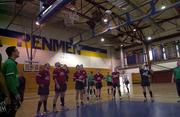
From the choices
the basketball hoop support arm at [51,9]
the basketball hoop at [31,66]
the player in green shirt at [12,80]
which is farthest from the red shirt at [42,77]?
the basketball hoop at [31,66]

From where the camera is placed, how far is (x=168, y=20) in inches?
518

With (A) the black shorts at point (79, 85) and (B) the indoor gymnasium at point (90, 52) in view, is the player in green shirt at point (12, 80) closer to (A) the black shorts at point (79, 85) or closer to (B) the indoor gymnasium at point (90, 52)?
(B) the indoor gymnasium at point (90, 52)

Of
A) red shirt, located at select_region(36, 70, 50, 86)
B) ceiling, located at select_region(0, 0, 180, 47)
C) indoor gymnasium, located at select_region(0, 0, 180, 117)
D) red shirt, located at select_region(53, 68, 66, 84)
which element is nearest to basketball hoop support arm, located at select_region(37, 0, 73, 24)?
indoor gymnasium, located at select_region(0, 0, 180, 117)

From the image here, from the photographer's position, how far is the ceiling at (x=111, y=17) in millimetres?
9570

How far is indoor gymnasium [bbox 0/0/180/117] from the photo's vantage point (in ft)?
21.6

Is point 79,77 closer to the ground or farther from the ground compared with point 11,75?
closer to the ground

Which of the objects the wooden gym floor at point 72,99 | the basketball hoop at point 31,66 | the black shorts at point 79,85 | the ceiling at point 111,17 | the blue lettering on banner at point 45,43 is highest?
the ceiling at point 111,17

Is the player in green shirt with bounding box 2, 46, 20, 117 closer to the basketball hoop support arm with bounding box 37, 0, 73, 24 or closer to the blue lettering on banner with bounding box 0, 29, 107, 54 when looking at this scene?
the basketball hoop support arm with bounding box 37, 0, 73, 24

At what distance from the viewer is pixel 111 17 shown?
37.1 ft

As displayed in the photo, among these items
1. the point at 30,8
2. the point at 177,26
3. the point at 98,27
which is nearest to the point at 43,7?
the point at 30,8

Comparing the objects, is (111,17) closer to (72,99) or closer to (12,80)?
(72,99)

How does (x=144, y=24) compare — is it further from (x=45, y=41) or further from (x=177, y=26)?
(x=45, y=41)

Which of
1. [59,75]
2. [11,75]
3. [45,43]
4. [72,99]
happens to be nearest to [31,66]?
[45,43]

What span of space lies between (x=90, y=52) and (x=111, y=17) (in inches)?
204
